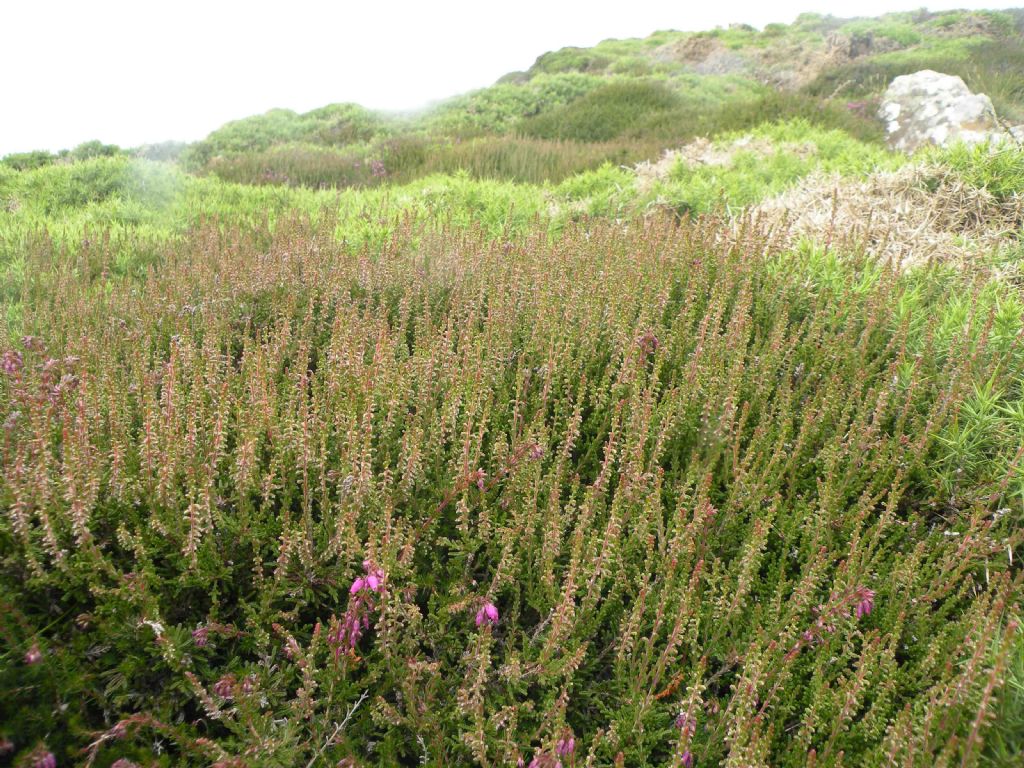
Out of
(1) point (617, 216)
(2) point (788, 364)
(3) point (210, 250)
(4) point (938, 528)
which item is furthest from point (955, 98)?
(3) point (210, 250)

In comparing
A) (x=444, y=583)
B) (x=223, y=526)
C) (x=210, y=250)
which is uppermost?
(x=210, y=250)

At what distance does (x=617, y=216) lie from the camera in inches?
263

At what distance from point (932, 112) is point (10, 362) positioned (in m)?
12.9

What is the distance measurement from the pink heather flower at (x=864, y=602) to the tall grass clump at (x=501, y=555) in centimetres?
2

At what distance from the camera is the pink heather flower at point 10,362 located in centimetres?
269

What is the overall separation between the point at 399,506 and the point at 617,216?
5073 mm

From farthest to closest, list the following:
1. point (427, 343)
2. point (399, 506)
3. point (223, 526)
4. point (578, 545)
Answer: point (427, 343) < point (399, 506) < point (223, 526) < point (578, 545)

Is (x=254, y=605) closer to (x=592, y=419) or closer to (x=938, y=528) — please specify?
(x=592, y=419)

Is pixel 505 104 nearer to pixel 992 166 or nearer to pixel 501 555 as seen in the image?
pixel 992 166

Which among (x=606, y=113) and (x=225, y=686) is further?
(x=606, y=113)

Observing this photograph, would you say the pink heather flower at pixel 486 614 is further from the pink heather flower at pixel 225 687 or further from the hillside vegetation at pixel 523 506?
the pink heather flower at pixel 225 687

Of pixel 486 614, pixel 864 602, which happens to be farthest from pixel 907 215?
pixel 486 614

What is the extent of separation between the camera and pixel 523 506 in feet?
7.50

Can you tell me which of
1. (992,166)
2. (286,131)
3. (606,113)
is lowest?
(992,166)
